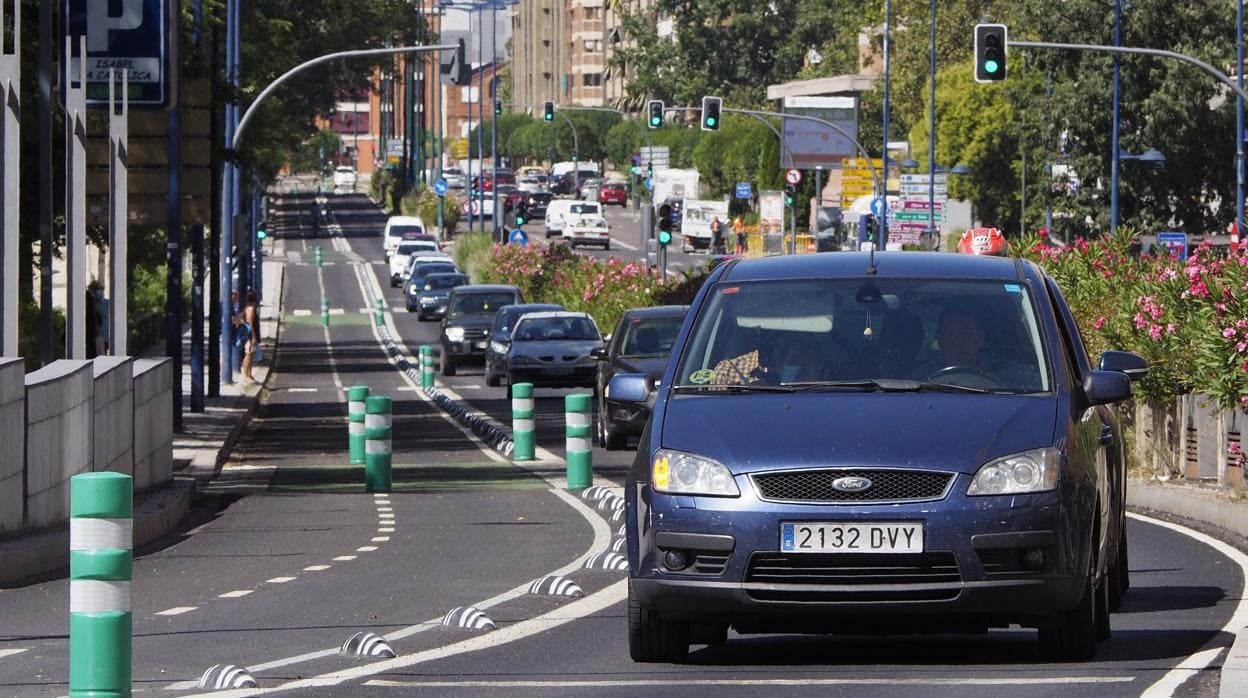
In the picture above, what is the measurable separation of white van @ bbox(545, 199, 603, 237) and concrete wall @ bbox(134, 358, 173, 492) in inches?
3478

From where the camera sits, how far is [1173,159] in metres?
70.6

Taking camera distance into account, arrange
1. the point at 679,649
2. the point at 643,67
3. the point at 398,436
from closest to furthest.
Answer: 1. the point at 679,649
2. the point at 398,436
3. the point at 643,67

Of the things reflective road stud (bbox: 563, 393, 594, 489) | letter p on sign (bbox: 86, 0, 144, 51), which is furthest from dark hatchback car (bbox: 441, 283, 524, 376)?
reflective road stud (bbox: 563, 393, 594, 489)

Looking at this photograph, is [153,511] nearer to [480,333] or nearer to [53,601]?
[53,601]

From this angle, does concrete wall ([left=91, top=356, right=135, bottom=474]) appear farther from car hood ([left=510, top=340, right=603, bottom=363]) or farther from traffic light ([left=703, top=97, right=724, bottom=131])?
traffic light ([left=703, top=97, right=724, bottom=131])

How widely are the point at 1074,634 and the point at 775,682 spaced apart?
4.08 feet

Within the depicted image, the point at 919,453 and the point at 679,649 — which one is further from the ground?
the point at 919,453

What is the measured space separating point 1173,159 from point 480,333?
87.6 feet

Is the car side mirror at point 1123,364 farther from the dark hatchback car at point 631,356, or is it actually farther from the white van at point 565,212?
the white van at point 565,212

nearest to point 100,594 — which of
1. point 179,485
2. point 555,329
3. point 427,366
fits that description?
point 179,485

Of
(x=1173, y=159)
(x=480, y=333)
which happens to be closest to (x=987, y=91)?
(x=1173, y=159)

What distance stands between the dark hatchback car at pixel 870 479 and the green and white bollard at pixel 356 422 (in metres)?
16.6

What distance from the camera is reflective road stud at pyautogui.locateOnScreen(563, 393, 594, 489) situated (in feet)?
75.3

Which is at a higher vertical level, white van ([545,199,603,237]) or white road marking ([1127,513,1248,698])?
white road marking ([1127,513,1248,698])
